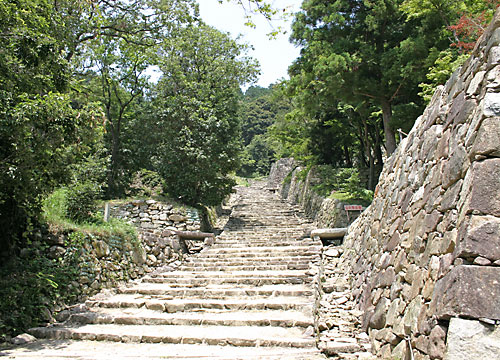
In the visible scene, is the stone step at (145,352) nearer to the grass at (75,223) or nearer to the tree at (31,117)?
the tree at (31,117)

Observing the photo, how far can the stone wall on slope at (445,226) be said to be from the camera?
2361 millimetres

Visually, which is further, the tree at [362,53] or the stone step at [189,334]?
the tree at [362,53]

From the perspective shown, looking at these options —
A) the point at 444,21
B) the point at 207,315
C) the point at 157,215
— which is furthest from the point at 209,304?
the point at 444,21

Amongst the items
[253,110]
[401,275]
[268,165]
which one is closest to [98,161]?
[401,275]

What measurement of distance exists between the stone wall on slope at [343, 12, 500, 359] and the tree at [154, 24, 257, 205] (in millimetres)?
8999

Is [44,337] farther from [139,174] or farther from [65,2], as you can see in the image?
[139,174]

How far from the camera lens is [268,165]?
4178cm

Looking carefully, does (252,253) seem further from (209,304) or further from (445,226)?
(445,226)

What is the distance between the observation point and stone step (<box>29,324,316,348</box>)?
448 centimetres

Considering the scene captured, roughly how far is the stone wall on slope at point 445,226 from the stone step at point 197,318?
1.19 metres

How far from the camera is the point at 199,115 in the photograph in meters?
14.0

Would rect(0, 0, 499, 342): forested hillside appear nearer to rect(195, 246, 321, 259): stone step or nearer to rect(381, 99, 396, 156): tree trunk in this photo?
rect(381, 99, 396, 156): tree trunk

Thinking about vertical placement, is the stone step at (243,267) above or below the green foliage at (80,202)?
below

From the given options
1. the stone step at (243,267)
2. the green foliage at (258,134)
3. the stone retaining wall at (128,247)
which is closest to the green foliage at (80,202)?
the stone retaining wall at (128,247)
